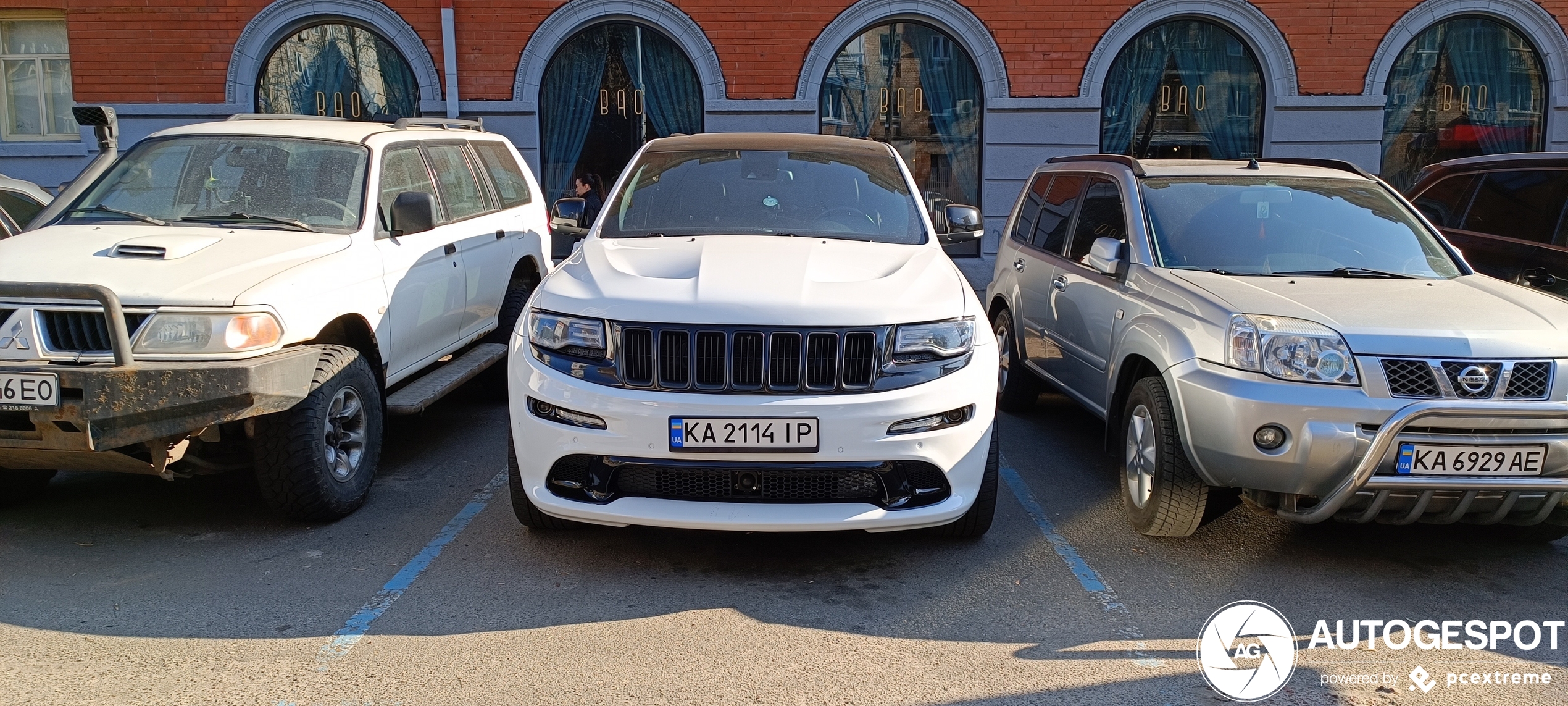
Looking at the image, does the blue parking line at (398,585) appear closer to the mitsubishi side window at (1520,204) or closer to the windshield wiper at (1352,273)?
the windshield wiper at (1352,273)

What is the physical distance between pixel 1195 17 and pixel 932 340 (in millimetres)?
11223

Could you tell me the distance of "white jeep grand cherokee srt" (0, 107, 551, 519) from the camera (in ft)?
14.0

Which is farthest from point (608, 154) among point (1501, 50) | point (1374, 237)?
point (1501, 50)

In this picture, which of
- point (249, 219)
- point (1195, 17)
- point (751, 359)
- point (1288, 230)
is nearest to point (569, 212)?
point (249, 219)

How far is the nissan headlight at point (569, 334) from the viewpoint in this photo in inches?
170

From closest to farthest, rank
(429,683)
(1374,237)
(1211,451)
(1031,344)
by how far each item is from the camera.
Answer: (429,683)
(1211,451)
(1374,237)
(1031,344)

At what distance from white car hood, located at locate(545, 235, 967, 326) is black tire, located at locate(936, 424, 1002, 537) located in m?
0.59

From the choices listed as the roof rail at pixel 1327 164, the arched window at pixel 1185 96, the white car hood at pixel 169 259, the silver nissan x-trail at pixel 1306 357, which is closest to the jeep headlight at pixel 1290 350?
the silver nissan x-trail at pixel 1306 357

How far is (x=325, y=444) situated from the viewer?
16.1 ft

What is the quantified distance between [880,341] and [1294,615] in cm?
178

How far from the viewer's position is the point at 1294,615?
411 centimetres

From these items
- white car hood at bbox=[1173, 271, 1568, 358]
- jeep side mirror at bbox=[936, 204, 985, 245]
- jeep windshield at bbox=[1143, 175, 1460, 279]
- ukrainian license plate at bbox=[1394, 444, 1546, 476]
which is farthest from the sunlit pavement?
jeep side mirror at bbox=[936, 204, 985, 245]

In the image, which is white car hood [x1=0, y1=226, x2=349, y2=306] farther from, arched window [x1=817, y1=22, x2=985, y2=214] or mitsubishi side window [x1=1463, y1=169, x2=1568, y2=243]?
arched window [x1=817, y1=22, x2=985, y2=214]

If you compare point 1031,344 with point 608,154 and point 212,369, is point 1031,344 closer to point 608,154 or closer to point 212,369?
point 212,369
